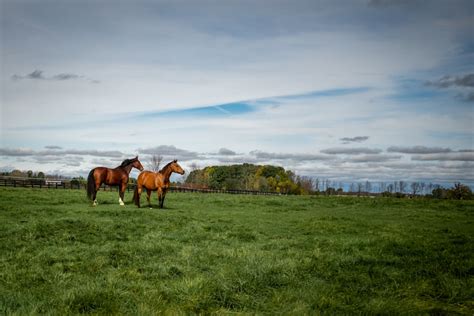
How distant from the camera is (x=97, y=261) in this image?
8789 millimetres

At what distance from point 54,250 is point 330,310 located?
735cm

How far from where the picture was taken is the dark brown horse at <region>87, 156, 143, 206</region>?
941 inches

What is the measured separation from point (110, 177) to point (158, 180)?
356 cm

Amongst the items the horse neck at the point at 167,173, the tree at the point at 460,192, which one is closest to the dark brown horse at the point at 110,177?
the horse neck at the point at 167,173

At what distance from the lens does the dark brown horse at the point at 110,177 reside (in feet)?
78.4

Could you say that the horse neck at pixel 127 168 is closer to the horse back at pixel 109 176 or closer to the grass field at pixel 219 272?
the horse back at pixel 109 176

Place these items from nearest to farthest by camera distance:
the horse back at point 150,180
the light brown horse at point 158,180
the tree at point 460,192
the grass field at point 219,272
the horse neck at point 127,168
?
the grass field at point 219,272, the light brown horse at point 158,180, the horse back at point 150,180, the horse neck at point 127,168, the tree at point 460,192

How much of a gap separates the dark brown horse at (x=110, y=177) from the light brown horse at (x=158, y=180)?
1306 mm

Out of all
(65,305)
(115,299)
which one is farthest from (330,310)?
(65,305)

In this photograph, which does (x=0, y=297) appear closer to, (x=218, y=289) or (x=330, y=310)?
(x=218, y=289)

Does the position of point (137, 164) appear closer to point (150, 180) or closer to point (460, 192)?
point (150, 180)

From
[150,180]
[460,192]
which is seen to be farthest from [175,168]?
[460,192]

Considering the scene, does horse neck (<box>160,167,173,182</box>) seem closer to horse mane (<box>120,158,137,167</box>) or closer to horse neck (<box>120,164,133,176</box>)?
horse neck (<box>120,164,133,176</box>)

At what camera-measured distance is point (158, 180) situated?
24125mm
